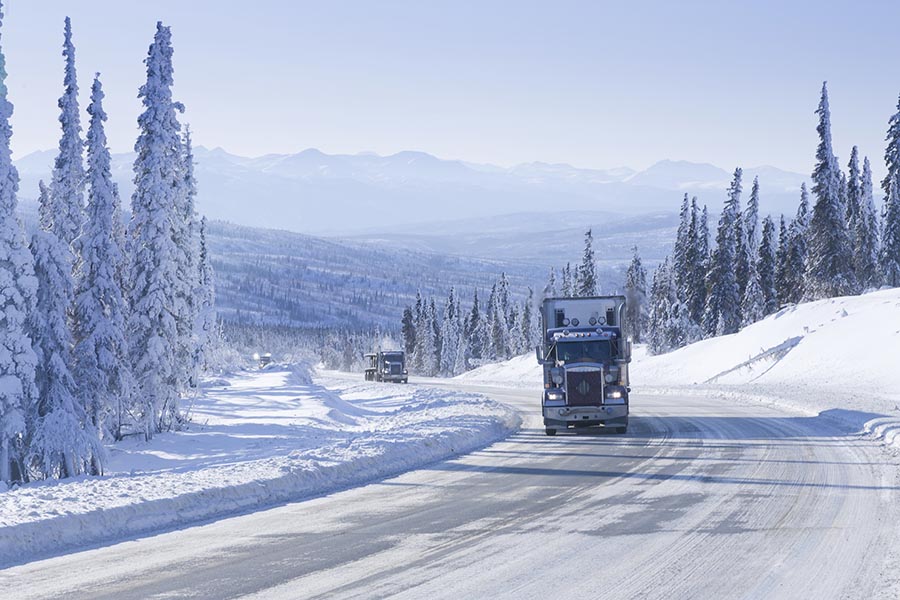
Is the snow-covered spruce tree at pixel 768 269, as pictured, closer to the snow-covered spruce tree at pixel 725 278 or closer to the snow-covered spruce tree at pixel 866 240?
the snow-covered spruce tree at pixel 725 278

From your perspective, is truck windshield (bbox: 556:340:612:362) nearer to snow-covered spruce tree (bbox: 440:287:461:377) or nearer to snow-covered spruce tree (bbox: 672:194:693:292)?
snow-covered spruce tree (bbox: 672:194:693:292)

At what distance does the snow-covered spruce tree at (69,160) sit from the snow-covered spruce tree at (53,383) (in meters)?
3.95

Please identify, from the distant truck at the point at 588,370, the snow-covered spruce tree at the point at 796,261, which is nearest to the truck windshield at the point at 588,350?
the distant truck at the point at 588,370

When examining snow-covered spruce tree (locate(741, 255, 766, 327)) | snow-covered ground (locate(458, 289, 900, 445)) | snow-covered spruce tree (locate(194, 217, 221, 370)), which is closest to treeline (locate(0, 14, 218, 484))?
snow-covered spruce tree (locate(194, 217, 221, 370))

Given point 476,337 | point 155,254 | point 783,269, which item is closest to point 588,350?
point 155,254

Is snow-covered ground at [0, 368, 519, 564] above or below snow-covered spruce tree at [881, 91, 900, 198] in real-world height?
below

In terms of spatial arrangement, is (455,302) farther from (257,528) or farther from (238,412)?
(257,528)

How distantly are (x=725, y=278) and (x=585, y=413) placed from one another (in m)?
62.0

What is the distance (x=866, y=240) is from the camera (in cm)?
8625

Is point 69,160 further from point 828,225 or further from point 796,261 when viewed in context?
point 796,261

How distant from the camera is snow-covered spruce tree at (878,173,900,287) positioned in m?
75.3

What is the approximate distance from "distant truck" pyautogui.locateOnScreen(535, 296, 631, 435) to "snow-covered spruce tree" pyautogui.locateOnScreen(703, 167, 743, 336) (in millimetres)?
58001

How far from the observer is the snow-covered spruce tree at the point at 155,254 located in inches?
1570

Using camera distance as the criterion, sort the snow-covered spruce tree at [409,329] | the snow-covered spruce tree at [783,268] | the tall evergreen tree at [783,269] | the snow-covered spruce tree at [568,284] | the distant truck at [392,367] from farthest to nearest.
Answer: the snow-covered spruce tree at [409,329] → the snow-covered spruce tree at [568,284] → the snow-covered spruce tree at [783,268] → the tall evergreen tree at [783,269] → the distant truck at [392,367]
